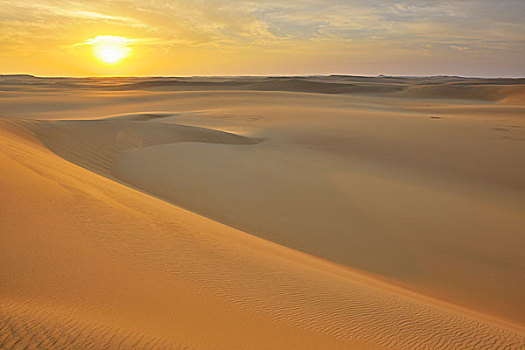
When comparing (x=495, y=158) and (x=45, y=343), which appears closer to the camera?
(x=45, y=343)

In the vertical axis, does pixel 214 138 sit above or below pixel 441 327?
above

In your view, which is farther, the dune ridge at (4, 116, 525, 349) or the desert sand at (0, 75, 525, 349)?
the dune ridge at (4, 116, 525, 349)

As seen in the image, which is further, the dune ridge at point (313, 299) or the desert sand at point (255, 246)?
the dune ridge at point (313, 299)

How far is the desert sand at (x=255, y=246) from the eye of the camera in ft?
7.87

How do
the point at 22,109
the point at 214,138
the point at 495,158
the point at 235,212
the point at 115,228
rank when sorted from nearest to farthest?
the point at 115,228 → the point at 235,212 → the point at 495,158 → the point at 214,138 → the point at 22,109

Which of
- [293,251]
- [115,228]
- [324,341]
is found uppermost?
[115,228]

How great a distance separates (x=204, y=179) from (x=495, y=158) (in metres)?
8.28

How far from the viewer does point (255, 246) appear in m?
4.52

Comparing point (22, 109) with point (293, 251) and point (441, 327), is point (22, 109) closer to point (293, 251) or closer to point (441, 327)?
point (293, 251)

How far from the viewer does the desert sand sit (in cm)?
240

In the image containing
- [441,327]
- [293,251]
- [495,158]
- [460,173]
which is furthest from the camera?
[495,158]

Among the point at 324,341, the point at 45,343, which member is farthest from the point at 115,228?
the point at 324,341

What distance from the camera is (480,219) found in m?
6.53

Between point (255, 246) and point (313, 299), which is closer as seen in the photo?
point (313, 299)
